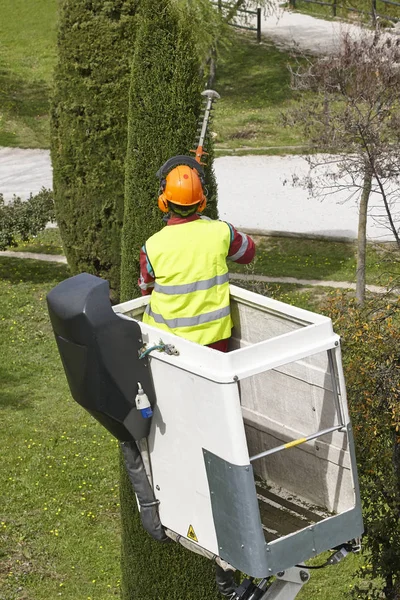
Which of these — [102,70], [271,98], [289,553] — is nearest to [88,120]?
[102,70]

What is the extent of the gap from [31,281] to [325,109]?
5.38m

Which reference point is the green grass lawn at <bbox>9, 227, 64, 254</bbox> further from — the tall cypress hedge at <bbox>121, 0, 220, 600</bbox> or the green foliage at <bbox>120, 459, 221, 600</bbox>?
the green foliage at <bbox>120, 459, 221, 600</bbox>

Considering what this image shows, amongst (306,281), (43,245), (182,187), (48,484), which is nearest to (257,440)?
(182,187)

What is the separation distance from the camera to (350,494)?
5.62 meters

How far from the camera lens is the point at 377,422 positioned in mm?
7922

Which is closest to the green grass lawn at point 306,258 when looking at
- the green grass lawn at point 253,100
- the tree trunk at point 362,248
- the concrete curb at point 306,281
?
the concrete curb at point 306,281

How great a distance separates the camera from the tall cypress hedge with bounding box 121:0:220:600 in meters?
7.91

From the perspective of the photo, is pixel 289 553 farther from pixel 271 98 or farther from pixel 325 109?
pixel 271 98

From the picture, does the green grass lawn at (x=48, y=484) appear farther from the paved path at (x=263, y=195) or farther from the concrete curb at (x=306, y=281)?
the paved path at (x=263, y=195)

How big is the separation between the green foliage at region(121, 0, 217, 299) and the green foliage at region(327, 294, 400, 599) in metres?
1.44

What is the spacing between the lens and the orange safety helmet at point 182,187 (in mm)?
5828

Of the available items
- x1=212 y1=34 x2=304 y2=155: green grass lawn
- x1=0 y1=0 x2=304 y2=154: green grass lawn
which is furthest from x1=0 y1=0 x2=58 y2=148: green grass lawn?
x1=212 y1=34 x2=304 y2=155: green grass lawn

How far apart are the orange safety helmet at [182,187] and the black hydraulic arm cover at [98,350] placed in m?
0.77

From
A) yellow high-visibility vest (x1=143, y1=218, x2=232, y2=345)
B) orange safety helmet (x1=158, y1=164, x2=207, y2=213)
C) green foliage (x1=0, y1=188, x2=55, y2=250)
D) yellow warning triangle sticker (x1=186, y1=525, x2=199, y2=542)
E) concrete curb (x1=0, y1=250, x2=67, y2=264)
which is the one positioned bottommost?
concrete curb (x1=0, y1=250, x2=67, y2=264)
